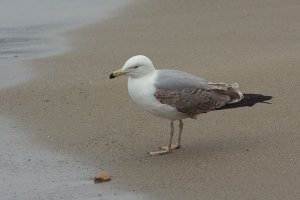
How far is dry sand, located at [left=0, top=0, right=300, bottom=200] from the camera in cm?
510

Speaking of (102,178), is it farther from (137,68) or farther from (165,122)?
(165,122)

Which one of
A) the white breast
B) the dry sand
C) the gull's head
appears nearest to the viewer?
the dry sand

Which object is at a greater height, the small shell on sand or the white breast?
the white breast

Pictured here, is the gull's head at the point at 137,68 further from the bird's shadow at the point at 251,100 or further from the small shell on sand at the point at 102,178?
the small shell on sand at the point at 102,178

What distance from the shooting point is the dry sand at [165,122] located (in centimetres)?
510

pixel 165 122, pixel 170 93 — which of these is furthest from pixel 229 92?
pixel 165 122

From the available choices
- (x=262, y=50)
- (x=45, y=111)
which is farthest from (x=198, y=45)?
(x=45, y=111)

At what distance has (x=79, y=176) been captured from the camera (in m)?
5.32

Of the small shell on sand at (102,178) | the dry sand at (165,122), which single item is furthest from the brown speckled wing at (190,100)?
the small shell on sand at (102,178)

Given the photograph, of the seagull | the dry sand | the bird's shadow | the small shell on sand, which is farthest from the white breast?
the small shell on sand

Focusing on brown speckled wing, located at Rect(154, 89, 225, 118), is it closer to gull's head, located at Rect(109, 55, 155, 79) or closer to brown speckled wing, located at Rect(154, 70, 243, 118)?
brown speckled wing, located at Rect(154, 70, 243, 118)

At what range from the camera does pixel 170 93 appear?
5.73m

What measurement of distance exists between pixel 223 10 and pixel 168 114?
5.04 meters

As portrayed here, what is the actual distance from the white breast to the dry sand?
1.10ft
